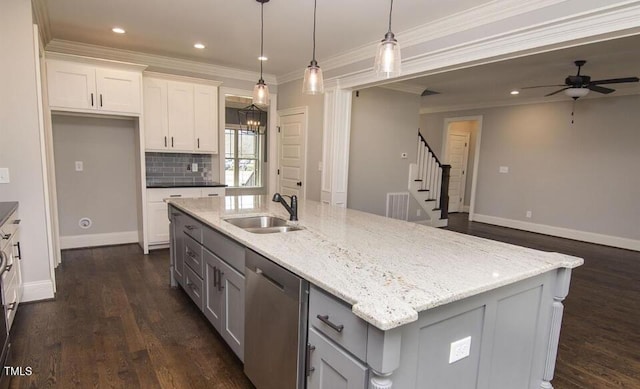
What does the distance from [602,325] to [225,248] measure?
3163mm

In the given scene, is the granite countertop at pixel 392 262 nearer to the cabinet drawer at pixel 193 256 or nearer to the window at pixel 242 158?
the cabinet drawer at pixel 193 256

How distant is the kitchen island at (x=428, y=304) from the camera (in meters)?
1.13

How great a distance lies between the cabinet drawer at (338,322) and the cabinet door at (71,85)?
398 centimetres

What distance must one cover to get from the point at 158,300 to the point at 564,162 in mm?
6811

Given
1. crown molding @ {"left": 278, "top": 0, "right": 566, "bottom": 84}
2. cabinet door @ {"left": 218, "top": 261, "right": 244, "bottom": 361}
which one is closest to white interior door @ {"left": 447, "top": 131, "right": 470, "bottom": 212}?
crown molding @ {"left": 278, "top": 0, "right": 566, "bottom": 84}

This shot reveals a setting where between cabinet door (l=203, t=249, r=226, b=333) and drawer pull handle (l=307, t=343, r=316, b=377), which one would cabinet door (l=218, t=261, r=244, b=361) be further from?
drawer pull handle (l=307, t=343, r=316, b=377)

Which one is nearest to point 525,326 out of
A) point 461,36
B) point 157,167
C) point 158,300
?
point 461,36

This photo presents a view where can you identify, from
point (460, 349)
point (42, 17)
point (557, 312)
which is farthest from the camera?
point (42, 17)

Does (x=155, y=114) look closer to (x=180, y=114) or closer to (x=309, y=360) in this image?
(x=180, y=114)

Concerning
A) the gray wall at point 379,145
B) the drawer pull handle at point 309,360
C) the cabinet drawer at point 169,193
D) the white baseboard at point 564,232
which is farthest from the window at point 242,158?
the drawer pull handle at point 309,360

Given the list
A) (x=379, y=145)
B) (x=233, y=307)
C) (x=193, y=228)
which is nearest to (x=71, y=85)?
(x=193, y=228)

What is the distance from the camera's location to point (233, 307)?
6.86 feet

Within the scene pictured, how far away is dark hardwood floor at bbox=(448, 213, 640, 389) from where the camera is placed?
7.32ft

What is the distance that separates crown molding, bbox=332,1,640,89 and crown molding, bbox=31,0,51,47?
339 cm
